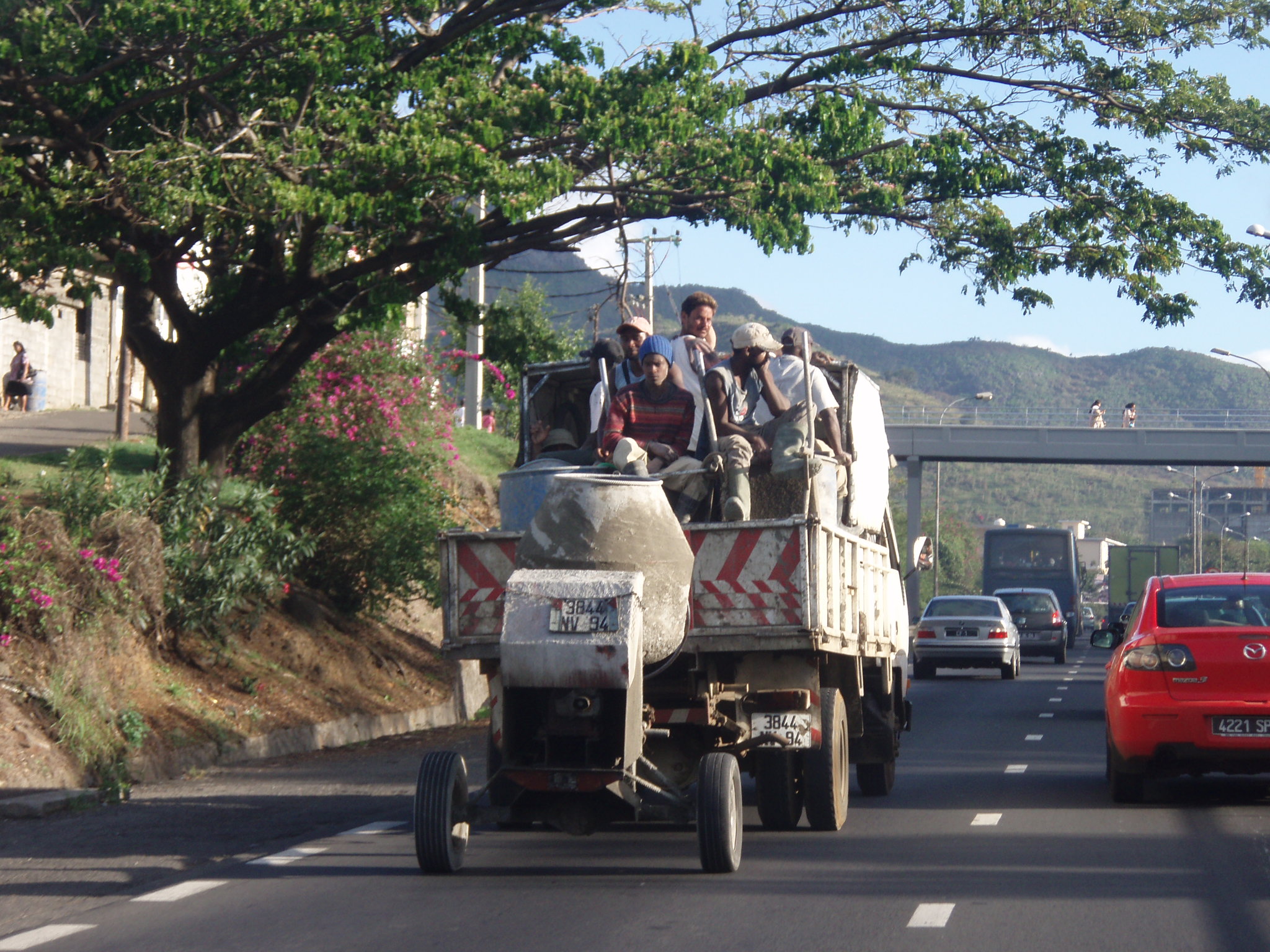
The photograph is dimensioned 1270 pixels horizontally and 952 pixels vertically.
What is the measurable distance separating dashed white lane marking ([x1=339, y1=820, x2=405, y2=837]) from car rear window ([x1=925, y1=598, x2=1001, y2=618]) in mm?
20925

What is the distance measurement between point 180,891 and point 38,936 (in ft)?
3.68

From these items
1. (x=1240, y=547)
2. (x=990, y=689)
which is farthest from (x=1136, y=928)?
(x=1240, y=547)

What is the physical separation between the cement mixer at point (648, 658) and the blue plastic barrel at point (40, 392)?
3012 cm

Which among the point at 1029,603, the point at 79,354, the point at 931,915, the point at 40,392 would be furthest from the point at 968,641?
the point at 79,354

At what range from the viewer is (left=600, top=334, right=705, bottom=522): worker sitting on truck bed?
9.68 m

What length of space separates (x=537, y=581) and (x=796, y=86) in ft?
37.5

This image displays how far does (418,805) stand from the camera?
329 inches

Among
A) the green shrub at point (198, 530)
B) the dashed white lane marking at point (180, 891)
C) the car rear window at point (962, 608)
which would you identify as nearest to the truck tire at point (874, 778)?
the dashed white lane marking at point (180, 891)

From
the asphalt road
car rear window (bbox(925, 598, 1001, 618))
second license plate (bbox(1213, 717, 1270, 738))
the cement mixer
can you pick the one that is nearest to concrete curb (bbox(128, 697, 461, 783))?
the asphalt road

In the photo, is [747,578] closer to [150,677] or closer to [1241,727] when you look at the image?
[1241,727]

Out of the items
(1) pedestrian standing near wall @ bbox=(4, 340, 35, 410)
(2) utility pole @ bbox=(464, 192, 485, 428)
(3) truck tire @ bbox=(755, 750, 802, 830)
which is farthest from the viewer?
(1) pedestrian standing near wall @ bbox=(4, 340, 35, 410)

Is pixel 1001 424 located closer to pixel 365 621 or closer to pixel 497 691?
pixel 365 621

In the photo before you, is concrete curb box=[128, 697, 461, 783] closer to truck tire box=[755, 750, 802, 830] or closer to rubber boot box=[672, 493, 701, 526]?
truck tire box=[755, 750, 802, 830]

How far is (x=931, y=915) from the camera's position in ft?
24.0
